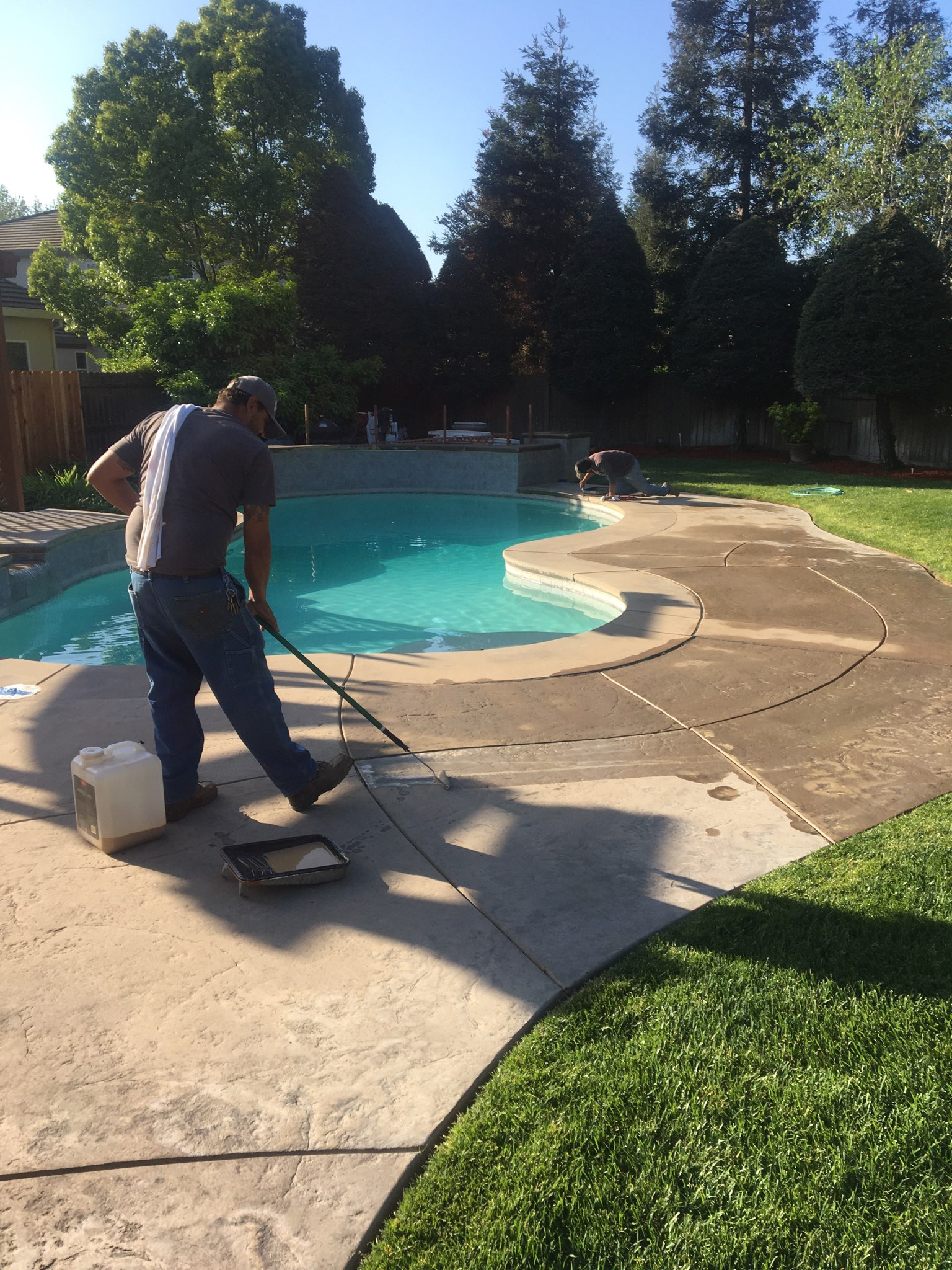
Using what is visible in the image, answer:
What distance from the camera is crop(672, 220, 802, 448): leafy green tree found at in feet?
76.1

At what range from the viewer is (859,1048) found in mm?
2443

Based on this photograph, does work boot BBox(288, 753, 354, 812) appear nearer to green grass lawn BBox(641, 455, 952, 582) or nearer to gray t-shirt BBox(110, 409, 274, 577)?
gray t-shirt BBox(110, 409, 274, 577)

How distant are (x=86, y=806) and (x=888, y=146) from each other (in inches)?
905

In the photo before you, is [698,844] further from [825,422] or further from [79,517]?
[825,422]

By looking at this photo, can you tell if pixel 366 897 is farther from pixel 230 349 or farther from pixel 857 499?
pixel 230 349

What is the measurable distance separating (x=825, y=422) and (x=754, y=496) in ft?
29.6

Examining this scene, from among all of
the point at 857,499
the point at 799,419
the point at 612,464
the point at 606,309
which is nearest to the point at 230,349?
the point at 612,464

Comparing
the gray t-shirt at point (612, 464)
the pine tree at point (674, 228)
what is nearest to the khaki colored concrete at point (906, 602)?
the gray t-shirt at point (612, 464)

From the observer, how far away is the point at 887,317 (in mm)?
18469

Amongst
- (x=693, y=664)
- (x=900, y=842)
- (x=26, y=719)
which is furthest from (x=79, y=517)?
(x=900, y=842)

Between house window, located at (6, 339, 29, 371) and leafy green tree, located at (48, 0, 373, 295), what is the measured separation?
3.10 meters

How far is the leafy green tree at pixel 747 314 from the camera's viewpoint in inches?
914

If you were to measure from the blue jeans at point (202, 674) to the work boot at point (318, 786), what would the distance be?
0.02 meters

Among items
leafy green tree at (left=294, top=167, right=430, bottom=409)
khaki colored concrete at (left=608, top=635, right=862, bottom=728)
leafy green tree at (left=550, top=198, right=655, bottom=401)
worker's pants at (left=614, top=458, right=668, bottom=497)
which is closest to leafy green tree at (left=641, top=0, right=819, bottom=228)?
leafy green tree at (left=550, top=198, right=655, bottom=401)
